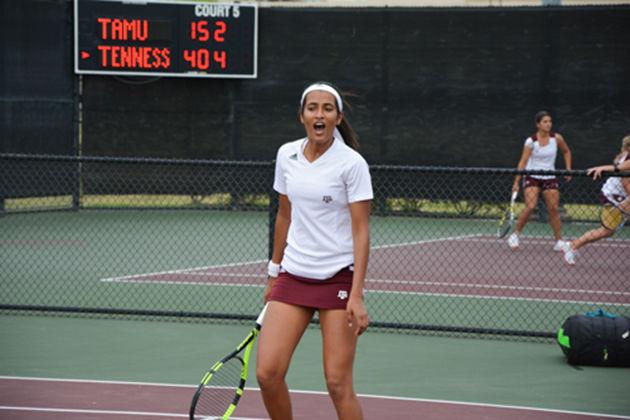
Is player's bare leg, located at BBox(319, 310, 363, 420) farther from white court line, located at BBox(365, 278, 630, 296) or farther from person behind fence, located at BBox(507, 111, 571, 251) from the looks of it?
person behind fence, located at BBox(507, 111, 571, 251)

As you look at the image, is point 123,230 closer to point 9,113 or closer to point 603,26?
point 9,113

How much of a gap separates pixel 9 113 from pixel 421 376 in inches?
508

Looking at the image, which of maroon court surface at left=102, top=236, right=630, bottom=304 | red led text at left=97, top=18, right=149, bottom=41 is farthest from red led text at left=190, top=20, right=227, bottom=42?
maroon court surface at left=102, top=236, right=630, bottom=304

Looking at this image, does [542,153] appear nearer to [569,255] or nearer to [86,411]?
[569,255]

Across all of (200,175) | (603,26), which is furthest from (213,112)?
(603,26)

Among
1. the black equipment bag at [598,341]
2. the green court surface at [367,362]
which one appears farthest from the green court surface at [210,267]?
the black equipment bag at [598,341]

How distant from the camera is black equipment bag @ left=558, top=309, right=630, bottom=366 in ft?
28.6

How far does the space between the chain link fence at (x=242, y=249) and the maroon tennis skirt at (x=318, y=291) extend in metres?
3.85

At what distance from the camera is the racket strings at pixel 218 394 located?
615 centimetres

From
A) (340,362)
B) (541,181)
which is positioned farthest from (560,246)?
(340,362)

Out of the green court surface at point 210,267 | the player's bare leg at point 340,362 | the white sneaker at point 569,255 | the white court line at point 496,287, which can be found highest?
the player's bare leg at point 340,362

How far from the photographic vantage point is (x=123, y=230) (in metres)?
18.4

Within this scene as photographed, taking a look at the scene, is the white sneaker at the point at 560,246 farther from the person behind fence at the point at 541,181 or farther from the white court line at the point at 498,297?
the white court line at the point at 498,297

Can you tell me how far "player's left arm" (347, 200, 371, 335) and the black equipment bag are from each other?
3641mm
